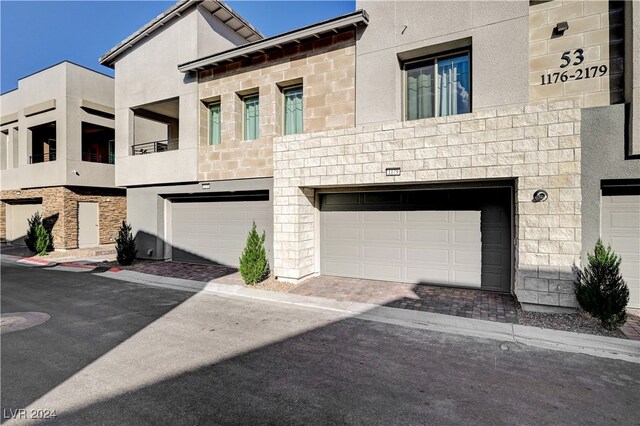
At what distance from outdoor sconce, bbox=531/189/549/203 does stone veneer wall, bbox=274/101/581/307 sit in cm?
9

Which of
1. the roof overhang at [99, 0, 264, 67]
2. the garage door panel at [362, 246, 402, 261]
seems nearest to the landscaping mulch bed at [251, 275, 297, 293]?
the garage door panel at [362, 246, 402, 261]

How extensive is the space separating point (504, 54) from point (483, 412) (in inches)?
297

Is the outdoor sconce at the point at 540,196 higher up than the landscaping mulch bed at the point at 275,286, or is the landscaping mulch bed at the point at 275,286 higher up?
the outdoor sconce at the point at 540,196

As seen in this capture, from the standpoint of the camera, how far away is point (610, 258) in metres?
5.97

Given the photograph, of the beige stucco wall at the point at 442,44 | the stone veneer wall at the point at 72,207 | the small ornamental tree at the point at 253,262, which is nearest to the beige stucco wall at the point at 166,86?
the small ornamental tree at the point at 253,262

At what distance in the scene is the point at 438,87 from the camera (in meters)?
8.27

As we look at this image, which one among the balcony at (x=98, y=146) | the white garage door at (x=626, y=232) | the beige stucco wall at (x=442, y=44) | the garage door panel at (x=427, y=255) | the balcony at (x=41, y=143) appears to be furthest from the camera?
the balcony at (x=98, y=146)

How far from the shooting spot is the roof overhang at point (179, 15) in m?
11.9

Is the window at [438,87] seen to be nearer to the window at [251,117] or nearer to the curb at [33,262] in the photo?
the window at [251,117]

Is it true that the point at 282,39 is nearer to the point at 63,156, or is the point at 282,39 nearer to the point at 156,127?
the point at 156,127

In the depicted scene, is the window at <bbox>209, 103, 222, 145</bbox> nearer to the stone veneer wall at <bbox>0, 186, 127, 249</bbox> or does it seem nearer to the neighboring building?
the neighboring building

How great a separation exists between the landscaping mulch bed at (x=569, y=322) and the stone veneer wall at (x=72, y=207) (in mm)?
19941

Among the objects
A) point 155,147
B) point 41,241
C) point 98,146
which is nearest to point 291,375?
point 155,147

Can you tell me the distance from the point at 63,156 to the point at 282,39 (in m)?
13.4
